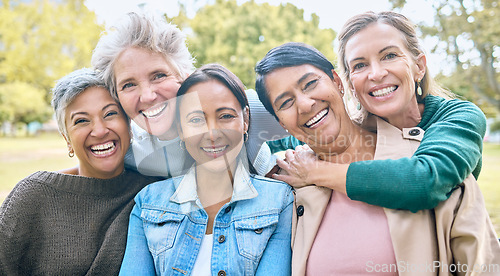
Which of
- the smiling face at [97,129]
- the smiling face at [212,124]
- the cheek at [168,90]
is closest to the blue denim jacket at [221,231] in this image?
the smiling face at [212,124]

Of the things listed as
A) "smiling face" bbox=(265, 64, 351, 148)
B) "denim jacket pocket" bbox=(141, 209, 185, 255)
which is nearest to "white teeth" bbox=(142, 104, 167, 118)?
"denim jacket pocket" bbox=(141, 209, 185, 255)

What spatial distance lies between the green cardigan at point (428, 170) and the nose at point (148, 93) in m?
1.13

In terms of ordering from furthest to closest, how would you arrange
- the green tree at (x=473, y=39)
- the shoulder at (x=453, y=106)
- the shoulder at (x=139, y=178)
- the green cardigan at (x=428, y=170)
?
the green tree at (x=473, y=39) < the shoulder at (x=139, y=178) < the shoulder at (x=453, y=106) < the green cardigan at (x=428, y=170)

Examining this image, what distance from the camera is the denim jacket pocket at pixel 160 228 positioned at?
68.7 inches

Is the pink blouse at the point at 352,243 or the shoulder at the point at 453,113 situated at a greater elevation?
the shoulder at the point at 453,113

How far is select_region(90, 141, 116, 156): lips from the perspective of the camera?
6.84ft

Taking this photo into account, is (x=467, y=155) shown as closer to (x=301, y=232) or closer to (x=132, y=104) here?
(x=301, y=232)

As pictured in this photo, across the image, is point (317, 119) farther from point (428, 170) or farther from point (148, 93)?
point (148, 93)

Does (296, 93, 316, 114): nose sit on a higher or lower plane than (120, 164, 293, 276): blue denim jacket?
higher

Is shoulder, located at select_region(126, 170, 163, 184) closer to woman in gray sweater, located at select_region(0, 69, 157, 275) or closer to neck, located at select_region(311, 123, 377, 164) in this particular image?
woman in gray sweater, located at select_region(0, 69, 157, 275)

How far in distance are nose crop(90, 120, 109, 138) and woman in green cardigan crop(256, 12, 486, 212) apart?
89 centimetres

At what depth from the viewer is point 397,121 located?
1.90m

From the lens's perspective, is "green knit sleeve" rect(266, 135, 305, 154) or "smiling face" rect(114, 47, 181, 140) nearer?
"smiling face" rect(114, 47, 181, 140)

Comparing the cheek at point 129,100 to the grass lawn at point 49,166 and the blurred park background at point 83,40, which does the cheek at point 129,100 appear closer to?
the grass lawn at point 49,166
